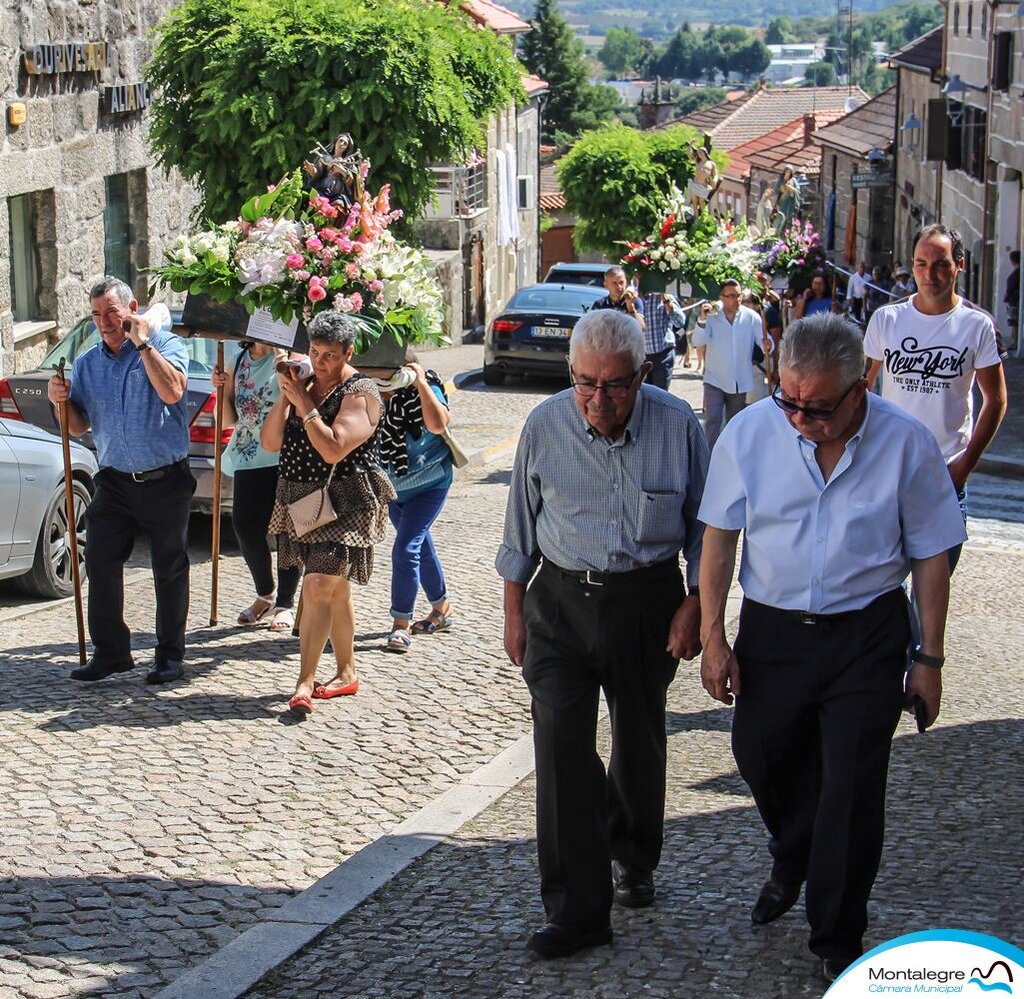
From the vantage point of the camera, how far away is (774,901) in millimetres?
4703

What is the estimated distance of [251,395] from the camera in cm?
868

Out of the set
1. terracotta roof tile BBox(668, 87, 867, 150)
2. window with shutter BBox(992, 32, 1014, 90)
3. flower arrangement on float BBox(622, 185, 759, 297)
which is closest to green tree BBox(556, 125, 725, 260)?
window with shutter BBox(992, 32, 1014, 90)

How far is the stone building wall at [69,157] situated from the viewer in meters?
15.4

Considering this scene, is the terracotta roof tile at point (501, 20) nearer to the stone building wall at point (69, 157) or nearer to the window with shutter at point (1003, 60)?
the window with shutter at point (1003, 60)

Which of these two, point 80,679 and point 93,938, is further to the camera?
point 80,679

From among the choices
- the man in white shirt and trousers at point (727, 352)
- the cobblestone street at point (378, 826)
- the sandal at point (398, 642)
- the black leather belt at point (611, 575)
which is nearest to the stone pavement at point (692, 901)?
the cobblestone street at point (378, 826)

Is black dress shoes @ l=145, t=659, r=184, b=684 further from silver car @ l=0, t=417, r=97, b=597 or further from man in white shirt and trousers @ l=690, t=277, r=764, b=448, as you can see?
man in white shirt and trousers @ l=690, t=277, r=764, b=448

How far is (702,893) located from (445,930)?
0.78 metres

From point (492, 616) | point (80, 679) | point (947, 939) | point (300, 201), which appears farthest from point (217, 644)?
point (947, 939)

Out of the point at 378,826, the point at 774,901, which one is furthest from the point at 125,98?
the point at 774,901

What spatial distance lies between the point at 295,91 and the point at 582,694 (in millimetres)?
15357

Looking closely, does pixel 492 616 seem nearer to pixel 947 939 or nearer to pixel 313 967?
pixel 313 967

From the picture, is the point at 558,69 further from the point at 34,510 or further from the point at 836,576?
the point at 836,576

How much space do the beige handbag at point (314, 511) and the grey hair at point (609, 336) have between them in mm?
2670
